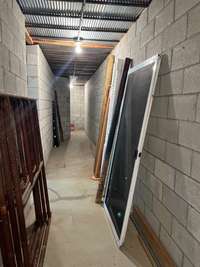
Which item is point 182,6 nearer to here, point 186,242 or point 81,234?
point 186,242

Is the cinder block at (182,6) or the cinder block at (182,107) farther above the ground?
the cinder block at (182,6)

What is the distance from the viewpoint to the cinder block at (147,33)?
2025mm

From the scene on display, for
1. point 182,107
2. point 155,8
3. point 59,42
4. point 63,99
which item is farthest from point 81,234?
point 63,99

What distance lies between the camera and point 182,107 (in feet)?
4.87

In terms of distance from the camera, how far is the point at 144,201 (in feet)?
7.27

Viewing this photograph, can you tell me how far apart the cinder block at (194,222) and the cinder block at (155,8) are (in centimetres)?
174

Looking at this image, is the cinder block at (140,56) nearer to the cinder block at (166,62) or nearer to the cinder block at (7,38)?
the cinder block at (166,62)

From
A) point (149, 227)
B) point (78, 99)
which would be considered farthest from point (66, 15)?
point (78, 99)

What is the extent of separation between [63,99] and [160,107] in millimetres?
6506

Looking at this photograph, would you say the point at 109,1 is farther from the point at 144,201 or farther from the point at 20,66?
the point at 144,201

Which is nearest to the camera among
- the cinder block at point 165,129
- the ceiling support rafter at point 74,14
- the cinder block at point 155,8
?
the cinder block at point 165,129

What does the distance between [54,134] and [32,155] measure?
4.56 meters

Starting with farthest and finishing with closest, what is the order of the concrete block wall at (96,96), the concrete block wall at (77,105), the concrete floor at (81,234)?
the concrete block wall at (77,105) < the concrete block wall at (96,96) < the concrete floor at (81,234)

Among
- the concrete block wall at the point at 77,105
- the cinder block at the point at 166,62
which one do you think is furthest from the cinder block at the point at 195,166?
the concrete block wall at the point at 77,105
